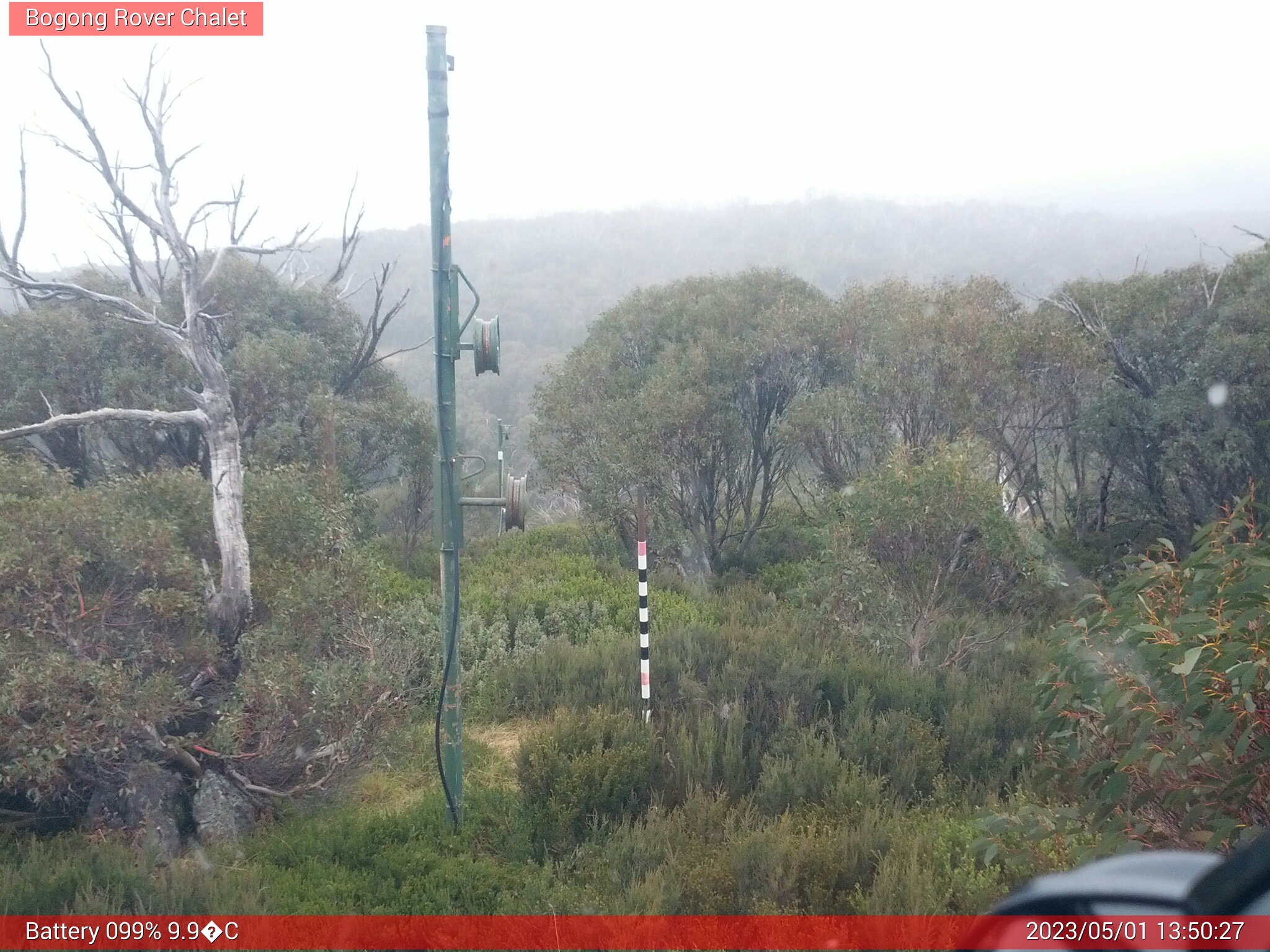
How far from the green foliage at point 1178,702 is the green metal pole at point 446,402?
11.0 ft

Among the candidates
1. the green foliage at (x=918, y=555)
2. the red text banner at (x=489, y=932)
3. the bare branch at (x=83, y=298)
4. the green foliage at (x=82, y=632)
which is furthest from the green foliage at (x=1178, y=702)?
the bare branch at (x=83, y=298)

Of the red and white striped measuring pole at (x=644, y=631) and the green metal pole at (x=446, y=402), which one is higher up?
the green metal pole at (x=446, y=402)

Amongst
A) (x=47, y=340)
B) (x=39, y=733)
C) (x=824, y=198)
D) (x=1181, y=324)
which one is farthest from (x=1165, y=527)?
(x=824, y=198)

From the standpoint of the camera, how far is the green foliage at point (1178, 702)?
3.04m

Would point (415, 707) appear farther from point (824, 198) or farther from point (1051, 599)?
point (824, 198)

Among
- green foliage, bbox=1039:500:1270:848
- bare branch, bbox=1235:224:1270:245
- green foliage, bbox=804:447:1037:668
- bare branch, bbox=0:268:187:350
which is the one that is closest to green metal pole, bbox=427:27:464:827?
bare branch, bbox=0:268:187:350

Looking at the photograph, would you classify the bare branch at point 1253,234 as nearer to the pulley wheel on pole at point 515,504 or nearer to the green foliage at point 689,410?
the green foliage at point 689,410

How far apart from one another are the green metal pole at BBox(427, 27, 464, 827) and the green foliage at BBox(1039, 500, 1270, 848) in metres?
3.34

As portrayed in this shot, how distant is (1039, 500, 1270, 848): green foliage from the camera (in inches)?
120

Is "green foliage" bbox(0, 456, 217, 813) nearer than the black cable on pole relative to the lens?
Yes

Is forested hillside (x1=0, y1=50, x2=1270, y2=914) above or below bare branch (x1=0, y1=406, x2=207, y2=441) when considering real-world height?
below

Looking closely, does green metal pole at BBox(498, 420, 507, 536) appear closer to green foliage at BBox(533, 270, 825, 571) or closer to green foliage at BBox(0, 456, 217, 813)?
green foliage at BBox(0, 456, 217, 813)

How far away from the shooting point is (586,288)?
195ft

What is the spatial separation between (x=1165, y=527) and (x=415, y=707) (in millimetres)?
12992
